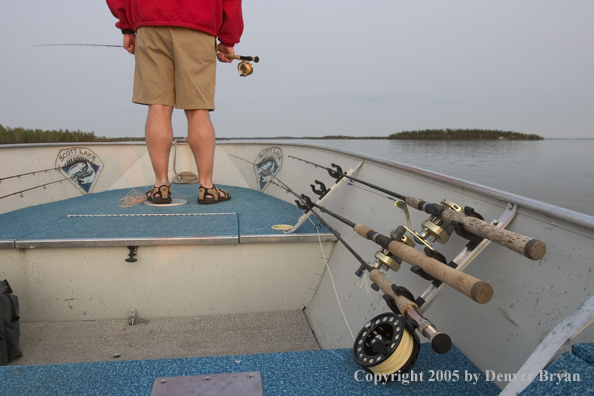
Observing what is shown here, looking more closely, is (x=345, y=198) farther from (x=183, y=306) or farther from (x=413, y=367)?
(x=413, y=367)

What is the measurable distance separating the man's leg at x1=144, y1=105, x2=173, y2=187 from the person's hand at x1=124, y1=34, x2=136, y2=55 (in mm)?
475

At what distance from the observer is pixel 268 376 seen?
3.10 ft

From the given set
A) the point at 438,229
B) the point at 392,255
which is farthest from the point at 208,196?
the point at 438,229

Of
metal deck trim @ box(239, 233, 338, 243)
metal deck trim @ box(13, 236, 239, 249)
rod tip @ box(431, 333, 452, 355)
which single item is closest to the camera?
rod tip @ box(431, 333, 452, 355)

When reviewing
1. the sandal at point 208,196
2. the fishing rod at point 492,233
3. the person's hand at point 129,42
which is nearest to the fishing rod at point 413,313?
the fishing rod at point 492,233

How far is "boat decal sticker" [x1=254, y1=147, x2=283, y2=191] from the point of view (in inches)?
152

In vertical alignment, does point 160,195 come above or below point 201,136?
below

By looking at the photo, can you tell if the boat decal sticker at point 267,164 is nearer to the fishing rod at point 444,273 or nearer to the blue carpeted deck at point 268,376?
the fishing rod at point 444,273

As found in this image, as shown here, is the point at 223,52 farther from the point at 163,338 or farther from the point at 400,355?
the point at 400,355

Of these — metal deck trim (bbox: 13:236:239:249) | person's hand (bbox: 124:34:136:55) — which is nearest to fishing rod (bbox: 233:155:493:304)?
metal deck trim (bbox: 13:236:239:249)

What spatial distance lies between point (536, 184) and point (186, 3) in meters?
6.46

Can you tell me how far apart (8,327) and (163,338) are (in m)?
0.65

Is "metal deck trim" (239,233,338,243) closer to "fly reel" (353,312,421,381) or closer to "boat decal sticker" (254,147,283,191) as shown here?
"fly reel" (353,312,421,381)

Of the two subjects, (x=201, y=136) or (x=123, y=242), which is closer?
(x=123, y=242)
